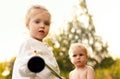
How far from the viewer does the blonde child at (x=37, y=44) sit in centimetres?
352

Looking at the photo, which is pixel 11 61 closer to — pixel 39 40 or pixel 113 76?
pixel 113 76

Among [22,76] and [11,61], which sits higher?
[22,76]

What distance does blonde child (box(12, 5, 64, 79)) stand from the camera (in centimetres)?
352

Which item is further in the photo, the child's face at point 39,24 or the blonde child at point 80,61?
the blonde child at point 80,61

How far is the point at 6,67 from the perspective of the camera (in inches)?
489

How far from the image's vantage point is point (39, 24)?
3.57 metres

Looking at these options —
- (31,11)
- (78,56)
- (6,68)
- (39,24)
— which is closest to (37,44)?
(39,24)

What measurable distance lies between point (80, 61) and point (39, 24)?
689mm

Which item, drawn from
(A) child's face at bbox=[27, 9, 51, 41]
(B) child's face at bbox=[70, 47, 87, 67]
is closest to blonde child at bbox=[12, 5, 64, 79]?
(A) child's face at bbox=[27, 9, 51, 41]

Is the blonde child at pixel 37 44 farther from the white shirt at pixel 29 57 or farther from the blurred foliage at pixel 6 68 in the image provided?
the blurred foliage at pixel 6 68

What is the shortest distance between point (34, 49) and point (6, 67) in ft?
29.3

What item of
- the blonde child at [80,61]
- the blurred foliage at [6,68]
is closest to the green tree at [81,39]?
the blurred foliage at [6,68]

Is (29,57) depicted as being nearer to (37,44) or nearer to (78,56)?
(37,44)

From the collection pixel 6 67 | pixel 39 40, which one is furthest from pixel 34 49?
pixel 6 67
